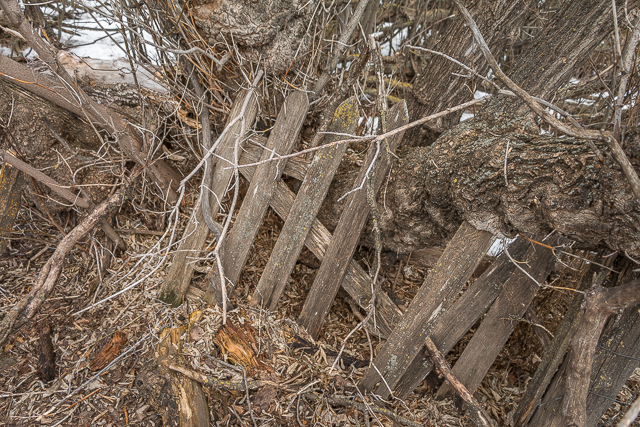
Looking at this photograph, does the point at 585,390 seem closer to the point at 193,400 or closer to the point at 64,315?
the point at 193,400

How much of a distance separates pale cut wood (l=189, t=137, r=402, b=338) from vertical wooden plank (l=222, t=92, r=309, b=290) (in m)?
0.08

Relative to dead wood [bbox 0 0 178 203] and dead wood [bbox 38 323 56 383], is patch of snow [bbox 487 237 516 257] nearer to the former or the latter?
dead wood [bbox 0 0 178 203]

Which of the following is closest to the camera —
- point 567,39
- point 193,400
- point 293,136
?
point 567,39

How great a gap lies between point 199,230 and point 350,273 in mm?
1189

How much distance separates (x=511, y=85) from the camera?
1.36 metres

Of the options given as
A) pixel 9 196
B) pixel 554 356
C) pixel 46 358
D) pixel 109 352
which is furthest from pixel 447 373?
pixel 9 196

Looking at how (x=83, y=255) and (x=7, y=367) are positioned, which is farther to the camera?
(x=83, y=255)

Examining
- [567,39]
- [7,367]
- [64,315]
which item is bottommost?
[7,367]

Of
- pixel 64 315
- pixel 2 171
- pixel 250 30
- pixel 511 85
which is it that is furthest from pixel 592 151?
pixel 2 171

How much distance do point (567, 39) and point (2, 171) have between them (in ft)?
13.5

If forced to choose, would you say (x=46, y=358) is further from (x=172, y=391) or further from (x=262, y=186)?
(x=262, y=186)

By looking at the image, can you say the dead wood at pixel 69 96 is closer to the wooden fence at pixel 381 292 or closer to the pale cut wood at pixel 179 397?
the wooden fence at pixel 381 292

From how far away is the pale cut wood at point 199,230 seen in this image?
273 centimetres

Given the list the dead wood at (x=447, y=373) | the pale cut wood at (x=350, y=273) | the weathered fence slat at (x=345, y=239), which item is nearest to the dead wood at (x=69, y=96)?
the pale cut wood at (x=350, y=273)
